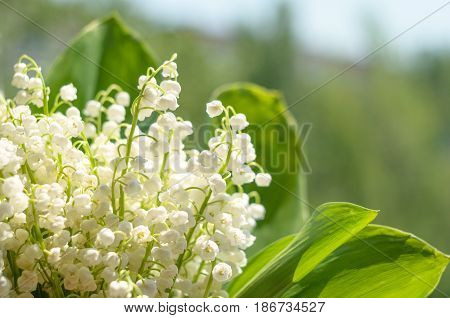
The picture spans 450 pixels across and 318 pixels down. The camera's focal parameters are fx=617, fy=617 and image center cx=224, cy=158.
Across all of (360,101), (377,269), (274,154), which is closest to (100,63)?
(274,154)

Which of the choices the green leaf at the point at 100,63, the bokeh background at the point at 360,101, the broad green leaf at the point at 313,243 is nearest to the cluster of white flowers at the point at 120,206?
the broad green leaf at the point at 313,243

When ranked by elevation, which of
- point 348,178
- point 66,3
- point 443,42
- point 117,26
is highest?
point 66,3

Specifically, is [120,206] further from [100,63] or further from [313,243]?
[100,63]

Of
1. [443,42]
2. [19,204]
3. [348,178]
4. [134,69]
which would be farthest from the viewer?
[348,178]

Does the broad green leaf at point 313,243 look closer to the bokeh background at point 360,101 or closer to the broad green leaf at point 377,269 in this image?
the broad green leaf at point 377,269

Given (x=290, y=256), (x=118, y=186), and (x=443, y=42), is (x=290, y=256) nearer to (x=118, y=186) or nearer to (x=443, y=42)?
(x=118, y=186)

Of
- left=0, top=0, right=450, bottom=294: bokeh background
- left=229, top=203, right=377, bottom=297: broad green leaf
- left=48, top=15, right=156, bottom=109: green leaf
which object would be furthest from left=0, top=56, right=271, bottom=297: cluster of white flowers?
left=0, top=0, right=450, bottom=294: bokeh background

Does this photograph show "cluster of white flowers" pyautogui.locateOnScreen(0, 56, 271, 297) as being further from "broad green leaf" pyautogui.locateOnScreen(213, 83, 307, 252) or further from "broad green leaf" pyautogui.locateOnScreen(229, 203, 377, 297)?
"broad green leaf" pyautogui.locateOnScreen(213, 83, 307, 252)

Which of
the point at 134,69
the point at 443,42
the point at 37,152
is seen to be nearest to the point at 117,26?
the point at 134,69

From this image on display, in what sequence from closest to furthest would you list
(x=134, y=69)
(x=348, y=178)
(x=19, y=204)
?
1. (x=19, y=204)
2. (x=134, y=69)
3. (x=348, y=178)
